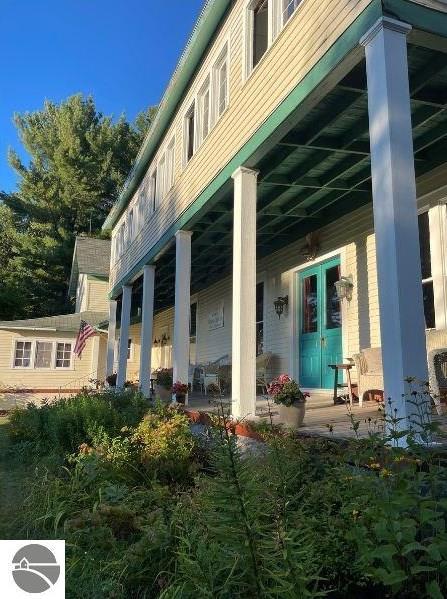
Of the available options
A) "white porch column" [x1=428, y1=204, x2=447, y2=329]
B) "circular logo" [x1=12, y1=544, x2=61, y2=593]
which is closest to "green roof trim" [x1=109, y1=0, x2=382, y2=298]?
"white porch column" [x1=428, y1=204, x2=447, y2=329]

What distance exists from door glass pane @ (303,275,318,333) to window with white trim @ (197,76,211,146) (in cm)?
301

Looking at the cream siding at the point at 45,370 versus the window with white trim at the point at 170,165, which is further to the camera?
the cream siding at the point at 45,370

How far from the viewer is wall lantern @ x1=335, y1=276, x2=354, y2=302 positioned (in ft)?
24.0

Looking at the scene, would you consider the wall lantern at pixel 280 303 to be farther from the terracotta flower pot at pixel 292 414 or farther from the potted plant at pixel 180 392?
the terracotta flower pot at pixel 292 414

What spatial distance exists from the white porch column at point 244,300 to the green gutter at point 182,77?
302cm

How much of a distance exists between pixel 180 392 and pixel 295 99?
4621 mm

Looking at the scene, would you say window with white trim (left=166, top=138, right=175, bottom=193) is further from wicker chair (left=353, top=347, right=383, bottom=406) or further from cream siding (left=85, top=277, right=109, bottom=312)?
cream siding (left=85, top=277, right=109, bottom=312)

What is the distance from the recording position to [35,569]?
217 centimetres

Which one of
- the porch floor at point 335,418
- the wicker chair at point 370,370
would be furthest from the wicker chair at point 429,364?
the porch floor at point 335,418

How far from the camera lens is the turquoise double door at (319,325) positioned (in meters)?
7.71

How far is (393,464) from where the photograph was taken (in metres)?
2.36

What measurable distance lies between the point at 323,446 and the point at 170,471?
5.03ft

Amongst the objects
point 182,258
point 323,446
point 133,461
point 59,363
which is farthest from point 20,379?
point 323,446

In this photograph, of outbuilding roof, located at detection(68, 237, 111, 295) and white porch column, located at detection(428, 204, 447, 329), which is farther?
outbuilding roof, located at detection(68, 237, 111, 295)
